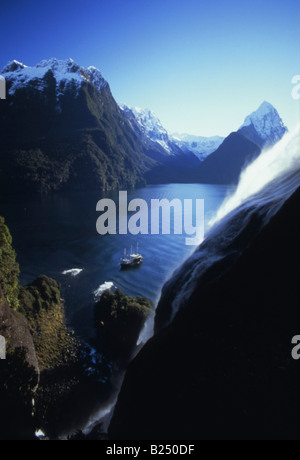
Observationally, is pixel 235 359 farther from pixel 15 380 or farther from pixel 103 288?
pixel 103 288

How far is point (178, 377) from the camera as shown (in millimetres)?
8359

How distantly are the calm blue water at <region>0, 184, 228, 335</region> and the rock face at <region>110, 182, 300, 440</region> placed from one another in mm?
15469

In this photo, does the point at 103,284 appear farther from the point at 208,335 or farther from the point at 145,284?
the point at 208,335

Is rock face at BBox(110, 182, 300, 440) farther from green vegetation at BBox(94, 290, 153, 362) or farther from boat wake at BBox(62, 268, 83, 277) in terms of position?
boat wake at BBox(62, 268, 83, 277)

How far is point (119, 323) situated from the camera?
21.5 m

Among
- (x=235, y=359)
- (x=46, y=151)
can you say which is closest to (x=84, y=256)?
(x=235, y=359)

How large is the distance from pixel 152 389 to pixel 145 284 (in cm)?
2383

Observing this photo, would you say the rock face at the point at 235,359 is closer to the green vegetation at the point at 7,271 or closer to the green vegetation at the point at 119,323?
the green vegetation at the point at 119,323

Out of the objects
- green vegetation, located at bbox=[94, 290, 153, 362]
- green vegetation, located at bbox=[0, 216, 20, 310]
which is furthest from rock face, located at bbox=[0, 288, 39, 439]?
green vegetation, located at bbox=[94, 290, 153, 362]

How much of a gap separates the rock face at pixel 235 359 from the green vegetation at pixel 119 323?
10.00 metres

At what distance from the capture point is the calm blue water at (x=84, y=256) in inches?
1176

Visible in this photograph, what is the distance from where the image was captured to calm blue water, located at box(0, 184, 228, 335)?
98.0 feet

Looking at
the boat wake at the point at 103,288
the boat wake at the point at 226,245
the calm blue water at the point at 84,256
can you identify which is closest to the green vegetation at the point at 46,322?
the calm blue water at the point at 84,256

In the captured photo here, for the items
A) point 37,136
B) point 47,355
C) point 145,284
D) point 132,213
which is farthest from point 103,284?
point 37,136
